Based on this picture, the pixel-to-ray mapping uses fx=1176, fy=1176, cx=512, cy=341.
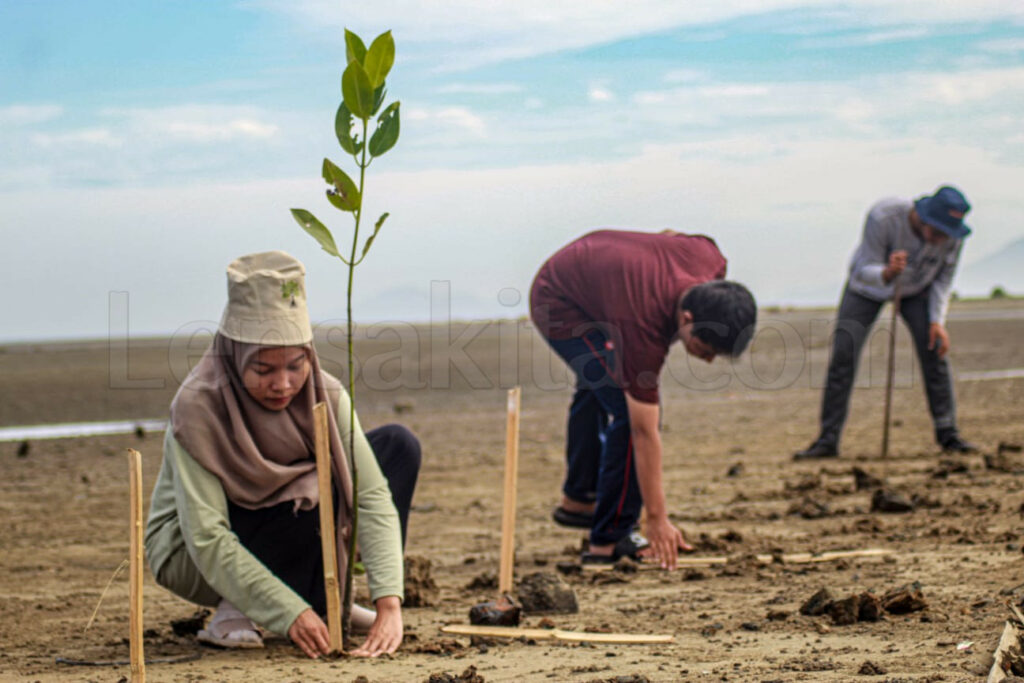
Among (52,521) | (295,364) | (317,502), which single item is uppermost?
(295,364)

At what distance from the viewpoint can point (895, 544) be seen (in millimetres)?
5574

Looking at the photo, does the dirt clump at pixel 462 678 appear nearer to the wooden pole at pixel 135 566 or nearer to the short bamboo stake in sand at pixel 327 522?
the short bamboo stake in sand at pixel 327 522

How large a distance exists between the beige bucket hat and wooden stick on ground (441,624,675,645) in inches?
48.0

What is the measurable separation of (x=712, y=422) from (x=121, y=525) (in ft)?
19.8

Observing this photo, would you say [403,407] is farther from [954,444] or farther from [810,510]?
[810,510]

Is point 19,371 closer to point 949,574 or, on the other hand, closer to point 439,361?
point 439,361

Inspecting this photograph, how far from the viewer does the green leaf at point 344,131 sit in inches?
150

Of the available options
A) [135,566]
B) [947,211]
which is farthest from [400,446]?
[947,211]

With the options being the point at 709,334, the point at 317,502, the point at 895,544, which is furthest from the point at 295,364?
the point at 895,544

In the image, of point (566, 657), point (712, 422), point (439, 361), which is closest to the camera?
point (566, 657)

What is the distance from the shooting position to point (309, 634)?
389 cm

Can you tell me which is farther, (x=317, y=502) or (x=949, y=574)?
(x=949, y=574)

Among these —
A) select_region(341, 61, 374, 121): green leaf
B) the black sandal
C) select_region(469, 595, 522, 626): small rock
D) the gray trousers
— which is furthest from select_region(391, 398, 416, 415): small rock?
select_region(341, 61, 374, 121): green leaf

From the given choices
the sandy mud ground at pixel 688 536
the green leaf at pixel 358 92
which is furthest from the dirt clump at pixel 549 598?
the green leaf at pixel 358 92
